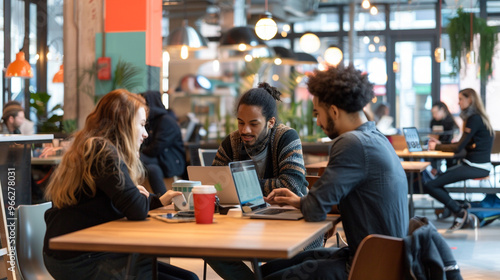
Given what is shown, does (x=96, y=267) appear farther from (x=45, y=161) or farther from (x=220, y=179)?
(x=45, y=161)

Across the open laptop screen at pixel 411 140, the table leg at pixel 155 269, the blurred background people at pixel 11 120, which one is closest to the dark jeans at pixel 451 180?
the open laptop screen at pixel 411 140

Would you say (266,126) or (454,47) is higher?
(454,47)

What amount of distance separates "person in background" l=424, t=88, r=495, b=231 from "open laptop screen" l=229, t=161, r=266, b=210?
484 centimetres

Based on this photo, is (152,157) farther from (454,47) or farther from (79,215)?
(454,47)

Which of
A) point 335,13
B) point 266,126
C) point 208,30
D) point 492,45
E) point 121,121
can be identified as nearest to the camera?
point 121,121

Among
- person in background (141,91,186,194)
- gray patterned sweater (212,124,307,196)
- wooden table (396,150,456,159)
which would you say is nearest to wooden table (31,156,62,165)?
person in background (141,91,186,194)

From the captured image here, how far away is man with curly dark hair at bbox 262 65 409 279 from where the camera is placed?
7.70ft

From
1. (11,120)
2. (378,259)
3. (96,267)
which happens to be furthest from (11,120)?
(378,259)

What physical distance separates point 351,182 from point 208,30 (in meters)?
13.8

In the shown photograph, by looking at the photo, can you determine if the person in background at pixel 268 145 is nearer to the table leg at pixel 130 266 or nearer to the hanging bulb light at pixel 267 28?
the table leg at pixel 130 266

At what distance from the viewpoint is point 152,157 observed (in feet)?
22.6

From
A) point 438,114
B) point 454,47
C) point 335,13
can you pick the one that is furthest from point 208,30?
point 438,114

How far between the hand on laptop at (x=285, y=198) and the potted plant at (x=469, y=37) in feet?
33.6

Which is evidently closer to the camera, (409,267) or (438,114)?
(409,267)
